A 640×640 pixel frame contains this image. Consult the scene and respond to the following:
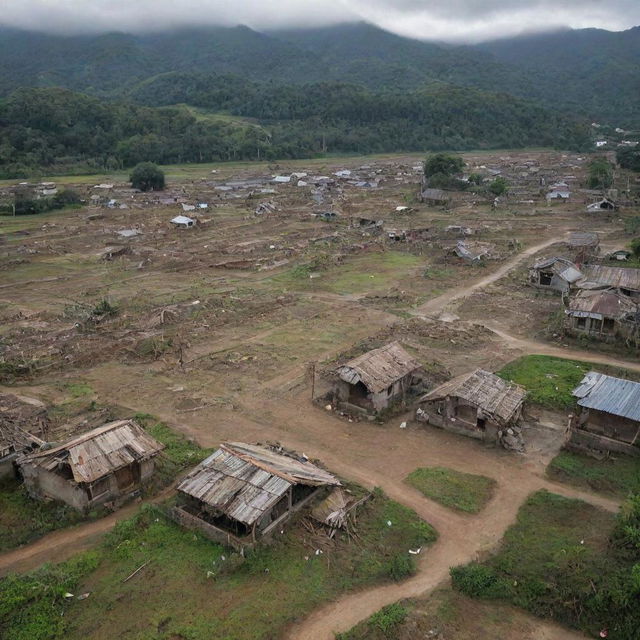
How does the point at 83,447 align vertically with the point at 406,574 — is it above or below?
above

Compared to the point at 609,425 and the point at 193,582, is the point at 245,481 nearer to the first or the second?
the point at 193,582

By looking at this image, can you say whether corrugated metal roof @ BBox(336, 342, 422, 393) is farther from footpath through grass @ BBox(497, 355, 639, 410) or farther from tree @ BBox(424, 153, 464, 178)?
tree @ BBox(424, 153, 464, 178)

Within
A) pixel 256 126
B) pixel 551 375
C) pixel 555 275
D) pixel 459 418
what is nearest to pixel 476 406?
pixel 459 418

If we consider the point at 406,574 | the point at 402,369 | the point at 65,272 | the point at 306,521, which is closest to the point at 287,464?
the point at 306,521

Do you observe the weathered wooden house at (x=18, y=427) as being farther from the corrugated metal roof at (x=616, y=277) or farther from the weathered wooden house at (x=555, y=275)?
the weathered wooden house at (x=555, y=275)

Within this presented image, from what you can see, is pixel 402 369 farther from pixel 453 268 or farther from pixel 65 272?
pixel 65 272

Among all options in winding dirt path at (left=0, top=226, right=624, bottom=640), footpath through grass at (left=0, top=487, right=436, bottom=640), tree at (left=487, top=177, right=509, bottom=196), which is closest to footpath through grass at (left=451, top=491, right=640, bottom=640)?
winding dirt path at (left=0, top=226, right=624, bottom=640)

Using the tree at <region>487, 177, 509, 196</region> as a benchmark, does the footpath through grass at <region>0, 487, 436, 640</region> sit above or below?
below
